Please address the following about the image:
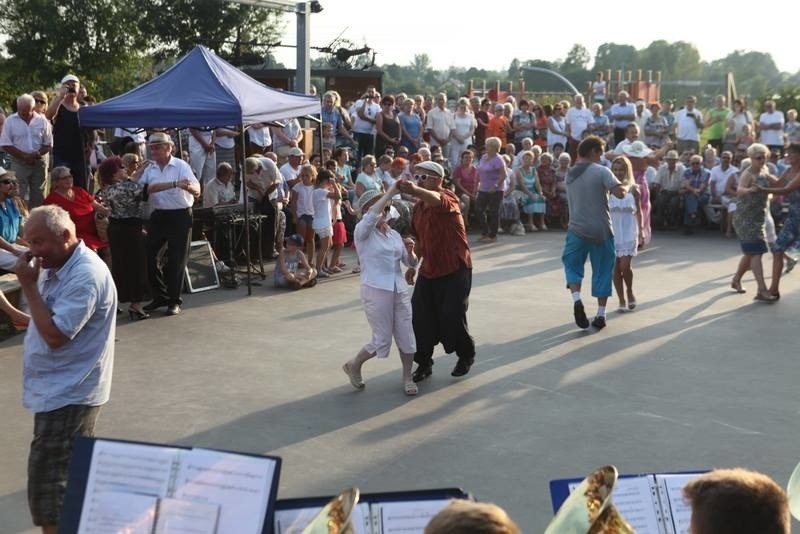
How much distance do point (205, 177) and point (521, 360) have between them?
8150 millimetres

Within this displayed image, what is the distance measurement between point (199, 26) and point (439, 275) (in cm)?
4202

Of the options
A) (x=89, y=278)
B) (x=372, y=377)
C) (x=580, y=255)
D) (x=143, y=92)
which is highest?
(x=143, y=92)

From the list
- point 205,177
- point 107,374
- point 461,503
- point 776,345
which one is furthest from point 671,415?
point 205,177

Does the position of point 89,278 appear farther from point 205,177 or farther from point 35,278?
point 205,177

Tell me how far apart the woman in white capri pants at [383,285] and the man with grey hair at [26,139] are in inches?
265

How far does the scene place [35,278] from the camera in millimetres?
4918

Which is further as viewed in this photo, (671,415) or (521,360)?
(521,360)

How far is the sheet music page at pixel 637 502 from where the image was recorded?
3408 millimetres

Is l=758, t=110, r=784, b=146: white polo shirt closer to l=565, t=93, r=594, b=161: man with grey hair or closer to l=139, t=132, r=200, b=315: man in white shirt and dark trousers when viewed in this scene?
l=565, t=93, r=594, b=161: man with grey hair

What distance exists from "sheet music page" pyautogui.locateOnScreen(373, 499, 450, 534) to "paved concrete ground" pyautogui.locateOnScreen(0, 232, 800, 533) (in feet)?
8.86

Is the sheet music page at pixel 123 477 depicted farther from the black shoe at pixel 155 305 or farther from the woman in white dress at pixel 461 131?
the woman in white dress at pixel 461 131

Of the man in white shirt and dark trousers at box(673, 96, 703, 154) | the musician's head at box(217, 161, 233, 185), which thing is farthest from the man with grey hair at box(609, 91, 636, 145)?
the musician's head at box(217, 161, 233, 185)

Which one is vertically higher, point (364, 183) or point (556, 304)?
point (364, 183)

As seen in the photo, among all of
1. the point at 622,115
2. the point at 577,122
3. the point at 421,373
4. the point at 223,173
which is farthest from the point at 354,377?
the point at 622,115
